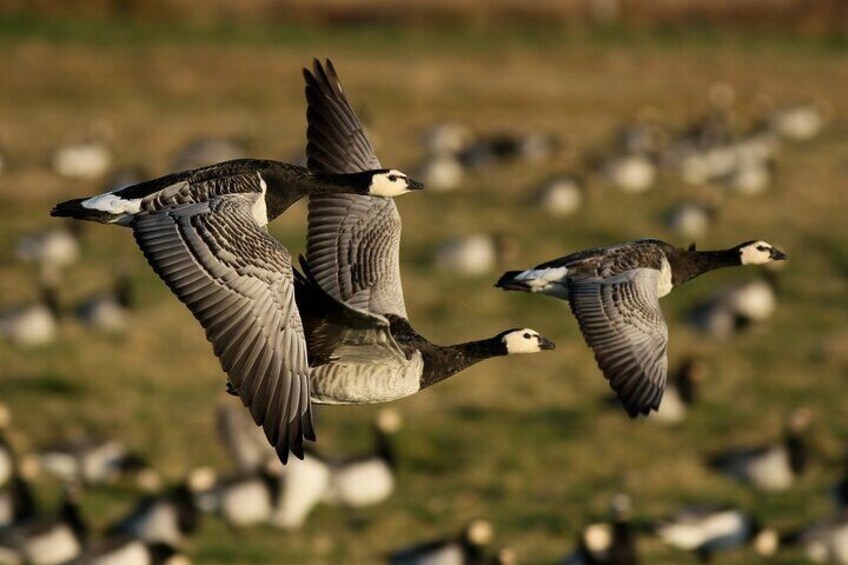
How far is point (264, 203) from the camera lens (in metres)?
11.3

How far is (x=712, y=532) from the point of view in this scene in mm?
20750

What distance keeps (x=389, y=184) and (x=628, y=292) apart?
1.92 m

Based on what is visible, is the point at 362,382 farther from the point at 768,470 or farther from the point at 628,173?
the point at 628,173

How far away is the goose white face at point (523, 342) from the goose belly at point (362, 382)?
1.05m

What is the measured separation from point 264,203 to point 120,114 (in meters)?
29.3

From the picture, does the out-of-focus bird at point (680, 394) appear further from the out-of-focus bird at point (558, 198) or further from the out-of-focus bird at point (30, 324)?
the out-of-focus bird at point (30, 324)

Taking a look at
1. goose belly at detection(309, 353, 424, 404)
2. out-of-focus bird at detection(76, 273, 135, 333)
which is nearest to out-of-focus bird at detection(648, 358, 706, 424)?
out-of-focus bird at detection(76, 273, 135, 333)

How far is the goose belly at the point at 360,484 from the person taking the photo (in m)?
21.5

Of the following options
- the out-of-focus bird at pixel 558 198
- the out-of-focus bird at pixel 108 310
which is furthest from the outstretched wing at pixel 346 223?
the out-of-focus bird at pixel 558 198

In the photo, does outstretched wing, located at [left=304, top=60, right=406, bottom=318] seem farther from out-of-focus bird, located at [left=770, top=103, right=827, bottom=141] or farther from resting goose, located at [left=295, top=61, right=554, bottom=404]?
out-of-focus bird, located at [left=770, top=103, right=827, bottom=141]

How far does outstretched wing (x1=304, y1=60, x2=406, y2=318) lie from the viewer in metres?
12.6

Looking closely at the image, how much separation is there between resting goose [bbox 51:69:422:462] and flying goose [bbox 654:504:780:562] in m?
10.4

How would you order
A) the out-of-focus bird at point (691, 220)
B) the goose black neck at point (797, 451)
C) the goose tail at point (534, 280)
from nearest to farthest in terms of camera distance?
the goose tail at point (534, 280) < the goose black neck at point (797, 451) < the out-of-focus bird at point (691, 220)

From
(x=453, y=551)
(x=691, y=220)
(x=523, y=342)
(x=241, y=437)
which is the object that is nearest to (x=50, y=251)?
(x=241, y=437)
